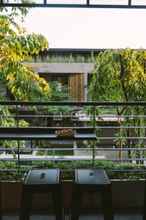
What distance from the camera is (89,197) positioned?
13.0 feet

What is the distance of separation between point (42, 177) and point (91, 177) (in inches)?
13.1

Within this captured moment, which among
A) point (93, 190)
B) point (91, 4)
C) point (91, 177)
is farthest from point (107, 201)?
point (91, 4)

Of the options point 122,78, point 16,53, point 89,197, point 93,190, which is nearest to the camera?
point 93,190

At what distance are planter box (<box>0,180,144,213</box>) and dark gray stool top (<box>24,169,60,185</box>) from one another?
0.90 meters

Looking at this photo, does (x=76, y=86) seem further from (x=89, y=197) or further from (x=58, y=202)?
(x=58, y=202)

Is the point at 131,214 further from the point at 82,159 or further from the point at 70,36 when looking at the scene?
the point at 70,36

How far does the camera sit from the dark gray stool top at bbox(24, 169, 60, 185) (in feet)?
9.30

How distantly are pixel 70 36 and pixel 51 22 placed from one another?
67cm

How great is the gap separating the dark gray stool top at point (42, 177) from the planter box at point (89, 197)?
90 cm

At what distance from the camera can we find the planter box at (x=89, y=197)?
3994 millimetres

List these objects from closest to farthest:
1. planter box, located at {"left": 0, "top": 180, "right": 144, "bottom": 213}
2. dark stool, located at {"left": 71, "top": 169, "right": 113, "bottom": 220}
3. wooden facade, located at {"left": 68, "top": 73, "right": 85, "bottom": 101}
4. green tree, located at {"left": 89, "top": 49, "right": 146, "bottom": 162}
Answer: dark stool, located at {"left": 71, "top": 169, "right": 113, "bottom": 220} → planter box, located at {"left": 0, "top": 180, "right": 144, "bottom": 213} → green tree, located at {"left": 89, "top": 49, "right": 146, "bottom": 162} → wooden facade, located at {"left": 68, "top": 73, "right": 85, "bottom": 101}

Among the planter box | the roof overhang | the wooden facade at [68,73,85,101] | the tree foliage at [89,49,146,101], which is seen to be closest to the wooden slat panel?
the wooden facade at [68,73,85,101]

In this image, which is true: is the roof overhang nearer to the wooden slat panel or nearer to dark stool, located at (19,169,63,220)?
the wooden slat panel

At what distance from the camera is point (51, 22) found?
10438 millimetres
